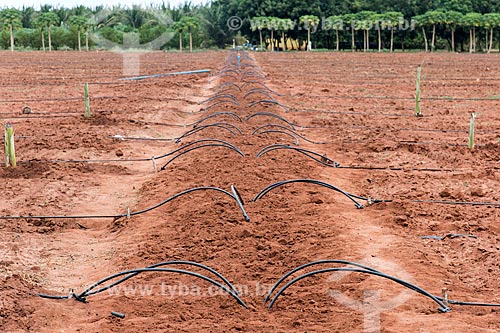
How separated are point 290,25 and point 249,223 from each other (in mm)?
60098

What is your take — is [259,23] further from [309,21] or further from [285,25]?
[309,21]

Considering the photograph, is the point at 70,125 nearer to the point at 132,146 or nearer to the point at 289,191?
the point at 132,146

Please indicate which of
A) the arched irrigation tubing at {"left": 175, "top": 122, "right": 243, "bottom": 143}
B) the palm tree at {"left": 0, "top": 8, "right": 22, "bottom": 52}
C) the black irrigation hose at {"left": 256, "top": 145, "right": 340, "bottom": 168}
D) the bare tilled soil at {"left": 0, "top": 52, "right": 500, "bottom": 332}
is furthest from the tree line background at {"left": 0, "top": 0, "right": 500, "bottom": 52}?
the black irrigation hose at {"left": 256, "top": 145, "right": 340, "bottom": 168}

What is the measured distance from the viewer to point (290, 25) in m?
65.4

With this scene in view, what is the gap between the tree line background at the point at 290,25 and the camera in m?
60.3

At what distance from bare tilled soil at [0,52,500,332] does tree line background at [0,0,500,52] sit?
156ft

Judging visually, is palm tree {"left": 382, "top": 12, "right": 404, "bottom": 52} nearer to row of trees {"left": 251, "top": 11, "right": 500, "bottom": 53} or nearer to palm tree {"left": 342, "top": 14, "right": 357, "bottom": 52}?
row of trees {"left": 251, "top": 11, "right": 500, "bottom": 53}

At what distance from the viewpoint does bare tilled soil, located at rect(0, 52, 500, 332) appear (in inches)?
202

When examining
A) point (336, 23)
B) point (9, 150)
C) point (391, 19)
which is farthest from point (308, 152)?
point (336, 23)

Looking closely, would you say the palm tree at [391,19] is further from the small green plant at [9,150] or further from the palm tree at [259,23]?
the small green plant at [9,150]

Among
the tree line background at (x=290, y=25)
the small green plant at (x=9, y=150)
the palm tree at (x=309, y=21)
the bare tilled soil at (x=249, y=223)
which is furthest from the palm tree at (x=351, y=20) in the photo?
the small green plant at (x=9, y=150)

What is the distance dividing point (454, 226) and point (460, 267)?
1.16 m

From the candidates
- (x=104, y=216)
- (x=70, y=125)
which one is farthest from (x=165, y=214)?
(x=70, y=125)

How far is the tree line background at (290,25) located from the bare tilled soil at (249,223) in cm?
4746
